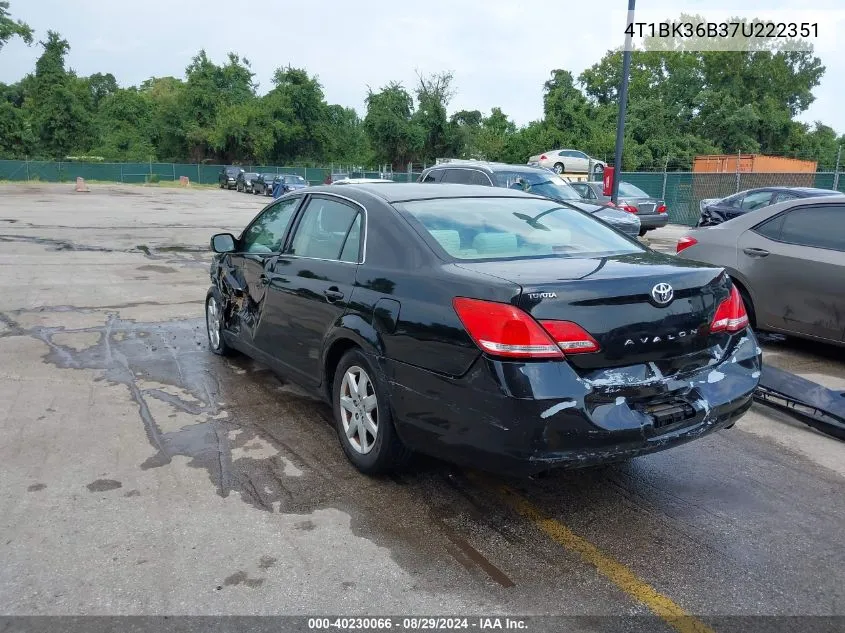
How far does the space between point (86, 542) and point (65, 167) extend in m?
64.7

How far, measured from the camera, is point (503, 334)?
3.18 meters

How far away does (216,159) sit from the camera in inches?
2813

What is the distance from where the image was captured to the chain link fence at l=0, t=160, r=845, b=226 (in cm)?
2384

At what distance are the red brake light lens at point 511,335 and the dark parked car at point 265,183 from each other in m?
41.5

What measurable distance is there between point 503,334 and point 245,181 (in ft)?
163

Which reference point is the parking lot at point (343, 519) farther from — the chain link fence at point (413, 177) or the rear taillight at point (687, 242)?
the chain link fence at point (413, 177)

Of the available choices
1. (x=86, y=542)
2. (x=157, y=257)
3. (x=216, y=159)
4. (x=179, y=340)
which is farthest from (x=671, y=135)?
(x=86, y=542)

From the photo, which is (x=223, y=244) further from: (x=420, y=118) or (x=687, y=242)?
(x=420, y=118)

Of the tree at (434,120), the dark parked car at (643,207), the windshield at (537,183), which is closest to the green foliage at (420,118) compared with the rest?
the tree at (434,120)

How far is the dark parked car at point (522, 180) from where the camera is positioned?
13664 mm

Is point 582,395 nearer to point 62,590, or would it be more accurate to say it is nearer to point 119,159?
point 62,590

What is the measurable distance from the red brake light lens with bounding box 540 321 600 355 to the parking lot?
3.03 feet

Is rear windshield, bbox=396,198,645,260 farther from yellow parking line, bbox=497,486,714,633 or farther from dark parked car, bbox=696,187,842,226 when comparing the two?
dark parked car, bbox=696,187,842,226

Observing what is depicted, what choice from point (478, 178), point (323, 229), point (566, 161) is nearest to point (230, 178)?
point (566, 161)
